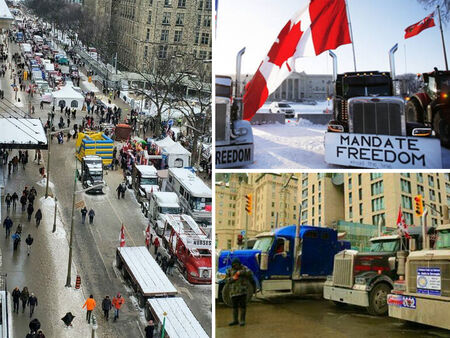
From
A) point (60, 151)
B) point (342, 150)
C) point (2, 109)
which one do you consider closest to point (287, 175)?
point (342, 150)

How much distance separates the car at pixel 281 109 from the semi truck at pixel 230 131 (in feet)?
2.60

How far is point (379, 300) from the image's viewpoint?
10.0 meters

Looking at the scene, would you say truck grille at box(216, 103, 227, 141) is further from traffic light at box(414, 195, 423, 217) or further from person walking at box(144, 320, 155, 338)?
person walking at box(144, 320, 155, 338)

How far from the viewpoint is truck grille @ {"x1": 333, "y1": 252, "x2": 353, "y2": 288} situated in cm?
1050

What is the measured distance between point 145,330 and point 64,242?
959 centimetres

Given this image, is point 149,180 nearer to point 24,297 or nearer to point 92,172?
point 92,172

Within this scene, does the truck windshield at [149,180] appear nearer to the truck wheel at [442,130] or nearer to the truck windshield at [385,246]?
the truck windshield at [385,246]

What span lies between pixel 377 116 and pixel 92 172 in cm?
2896

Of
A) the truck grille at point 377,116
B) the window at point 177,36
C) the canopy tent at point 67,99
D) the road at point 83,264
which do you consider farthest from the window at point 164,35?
the truck grille at point 377,116

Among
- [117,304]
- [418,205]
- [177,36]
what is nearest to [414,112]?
[418,205]

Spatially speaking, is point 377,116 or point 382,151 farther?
point 377,116

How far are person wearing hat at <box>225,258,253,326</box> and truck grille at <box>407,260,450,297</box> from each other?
7.66ft

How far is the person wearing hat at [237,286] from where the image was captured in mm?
9852

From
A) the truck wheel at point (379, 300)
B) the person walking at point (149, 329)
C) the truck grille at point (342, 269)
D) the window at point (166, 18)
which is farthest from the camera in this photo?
the window at point (166, 18)
